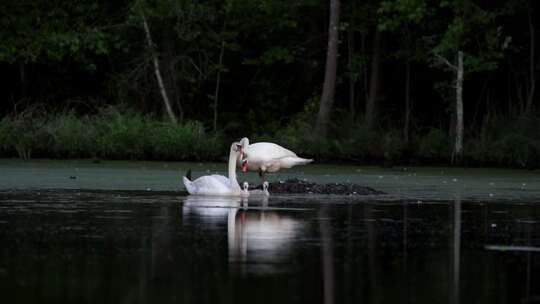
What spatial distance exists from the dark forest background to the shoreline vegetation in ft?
0.13

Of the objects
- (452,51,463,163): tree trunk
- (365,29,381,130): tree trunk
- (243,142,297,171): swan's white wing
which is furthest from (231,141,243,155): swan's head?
(365,29,381,130): tree trunk

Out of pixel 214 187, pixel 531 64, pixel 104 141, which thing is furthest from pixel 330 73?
pixel 214 187

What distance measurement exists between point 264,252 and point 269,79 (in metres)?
32.2

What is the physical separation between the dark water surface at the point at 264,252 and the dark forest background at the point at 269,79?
15.0 meters

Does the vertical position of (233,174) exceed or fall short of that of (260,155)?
it falls short

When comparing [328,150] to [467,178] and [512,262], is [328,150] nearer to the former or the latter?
[467,178]

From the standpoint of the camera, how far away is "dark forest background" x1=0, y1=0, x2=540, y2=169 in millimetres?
34594

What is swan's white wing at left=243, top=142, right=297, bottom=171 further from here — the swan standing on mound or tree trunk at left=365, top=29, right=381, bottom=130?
tree trunk at left=365, top=29, right=381, bottom=130

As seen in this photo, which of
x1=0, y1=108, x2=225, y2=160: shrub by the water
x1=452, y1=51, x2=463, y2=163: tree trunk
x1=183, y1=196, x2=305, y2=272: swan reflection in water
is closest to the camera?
x1=183, y1=196, x2=305, y2=272: swan reflection in water

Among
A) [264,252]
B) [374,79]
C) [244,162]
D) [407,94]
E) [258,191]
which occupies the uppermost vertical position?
[374,79]

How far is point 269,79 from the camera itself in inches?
1769

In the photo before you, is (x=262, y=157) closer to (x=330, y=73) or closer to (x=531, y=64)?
(x=330, y=73)

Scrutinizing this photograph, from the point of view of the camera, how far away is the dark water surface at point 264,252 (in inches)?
407

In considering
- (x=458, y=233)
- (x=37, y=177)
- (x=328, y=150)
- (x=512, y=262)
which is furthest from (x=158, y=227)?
(x=328, y=150)
